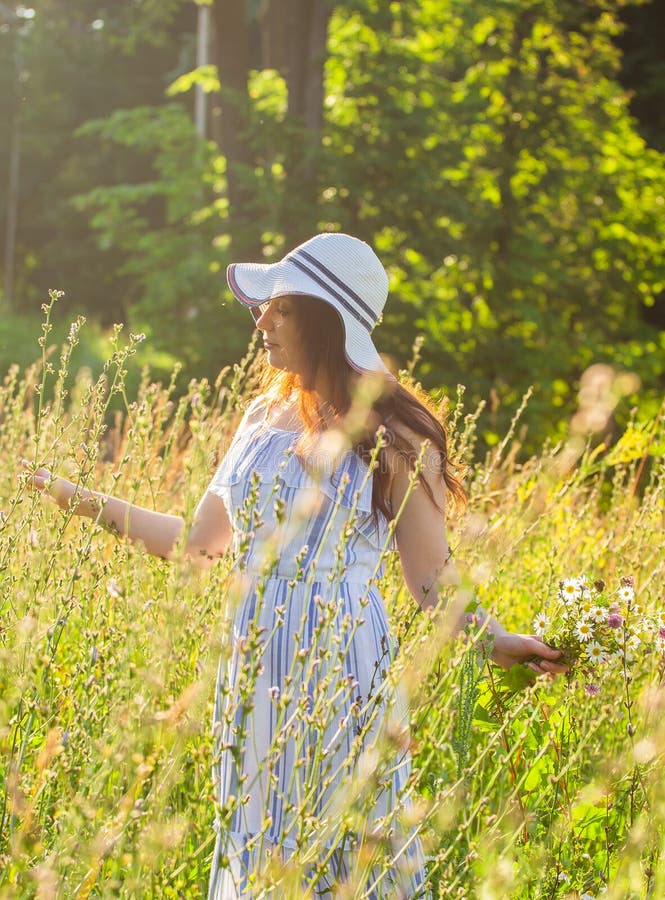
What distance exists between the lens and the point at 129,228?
1184cm

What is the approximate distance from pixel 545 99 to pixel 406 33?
1763 millimetres

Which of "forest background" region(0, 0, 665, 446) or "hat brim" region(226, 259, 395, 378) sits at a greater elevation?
"hat brim" region(226, 259, 395, 378)

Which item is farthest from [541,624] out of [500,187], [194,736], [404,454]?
[500,187]

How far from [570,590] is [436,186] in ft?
27.6

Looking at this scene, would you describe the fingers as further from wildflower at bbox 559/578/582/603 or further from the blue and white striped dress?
the blue and white striped dress

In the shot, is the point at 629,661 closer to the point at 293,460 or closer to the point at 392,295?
the point at 293,460

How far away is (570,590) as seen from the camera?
7.64 ft

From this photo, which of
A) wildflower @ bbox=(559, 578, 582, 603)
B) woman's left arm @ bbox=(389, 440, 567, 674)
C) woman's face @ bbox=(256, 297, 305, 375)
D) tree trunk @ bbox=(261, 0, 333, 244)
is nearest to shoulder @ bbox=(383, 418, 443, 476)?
woman's left arm @ bbox=(389, 440, 567, 674)

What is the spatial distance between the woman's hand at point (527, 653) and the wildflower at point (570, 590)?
A: 0.34 ft

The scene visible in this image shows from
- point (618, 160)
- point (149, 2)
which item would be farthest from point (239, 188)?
point (618, 160)

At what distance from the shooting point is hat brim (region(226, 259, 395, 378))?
2229 millimetres

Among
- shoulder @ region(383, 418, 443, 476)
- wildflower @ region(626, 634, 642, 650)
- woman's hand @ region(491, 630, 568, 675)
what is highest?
shoulder @ region(383, 418, 443, 476)

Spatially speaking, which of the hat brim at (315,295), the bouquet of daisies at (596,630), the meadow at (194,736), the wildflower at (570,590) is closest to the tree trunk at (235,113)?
the meadow at (194,736)

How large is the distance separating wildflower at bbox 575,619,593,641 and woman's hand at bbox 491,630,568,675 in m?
0.06
